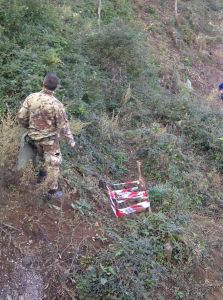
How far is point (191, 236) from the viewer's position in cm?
676

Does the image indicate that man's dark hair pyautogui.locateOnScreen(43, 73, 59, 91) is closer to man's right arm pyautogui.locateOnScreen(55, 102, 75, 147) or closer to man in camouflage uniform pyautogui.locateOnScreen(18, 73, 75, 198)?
man in camouflage uniform pyautogui.locateOnScreen(18, 73, 75, 198)

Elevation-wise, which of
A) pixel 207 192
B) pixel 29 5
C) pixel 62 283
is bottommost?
pixel 207 192

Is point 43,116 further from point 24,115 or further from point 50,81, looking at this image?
point 50,81

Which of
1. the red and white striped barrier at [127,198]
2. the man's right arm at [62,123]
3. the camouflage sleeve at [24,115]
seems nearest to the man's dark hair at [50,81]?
the man's right arm at [62,123]

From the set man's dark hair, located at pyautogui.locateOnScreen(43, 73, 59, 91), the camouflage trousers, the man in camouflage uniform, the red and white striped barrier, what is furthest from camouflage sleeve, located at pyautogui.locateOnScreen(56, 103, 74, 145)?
the red and white striped barrier

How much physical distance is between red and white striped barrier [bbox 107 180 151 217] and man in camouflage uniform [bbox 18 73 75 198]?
4.18 ft

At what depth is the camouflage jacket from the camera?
570cm

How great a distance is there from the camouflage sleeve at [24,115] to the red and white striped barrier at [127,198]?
1.94m

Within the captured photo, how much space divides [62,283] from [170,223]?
2125 millimetres

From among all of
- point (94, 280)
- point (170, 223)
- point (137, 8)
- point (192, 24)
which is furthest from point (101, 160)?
point (192, 24)

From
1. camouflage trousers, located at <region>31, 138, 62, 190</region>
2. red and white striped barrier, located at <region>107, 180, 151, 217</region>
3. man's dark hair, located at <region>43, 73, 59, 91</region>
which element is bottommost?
red and white striped barrier, located at <region>107, 180, 151, 217</region>

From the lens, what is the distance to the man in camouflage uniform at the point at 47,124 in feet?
18.7

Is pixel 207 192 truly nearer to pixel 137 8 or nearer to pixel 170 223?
pixel 170 223

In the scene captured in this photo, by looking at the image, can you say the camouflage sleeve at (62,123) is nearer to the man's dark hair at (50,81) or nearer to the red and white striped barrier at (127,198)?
the man's dark hair at (50,81)
